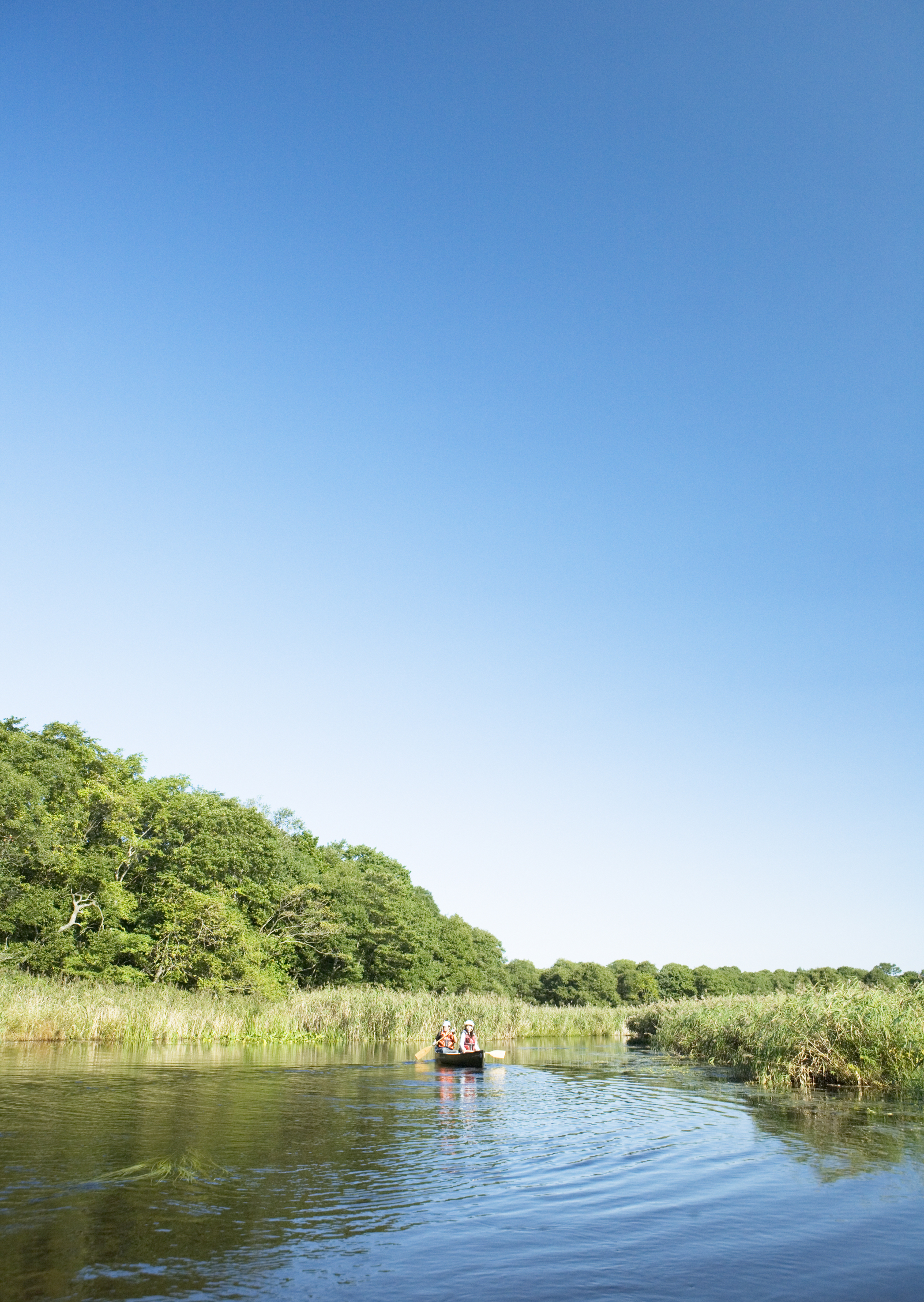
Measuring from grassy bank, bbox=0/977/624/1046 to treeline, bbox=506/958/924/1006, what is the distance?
65.4 m

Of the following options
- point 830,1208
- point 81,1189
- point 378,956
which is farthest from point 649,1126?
point 378,956

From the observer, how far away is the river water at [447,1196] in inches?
283

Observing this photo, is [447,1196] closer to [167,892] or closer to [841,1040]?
[841,1040]

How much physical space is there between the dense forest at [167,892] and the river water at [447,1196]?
1095 inches

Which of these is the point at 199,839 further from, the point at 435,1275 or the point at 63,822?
the point at 435,1275

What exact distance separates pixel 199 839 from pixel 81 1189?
146 feet

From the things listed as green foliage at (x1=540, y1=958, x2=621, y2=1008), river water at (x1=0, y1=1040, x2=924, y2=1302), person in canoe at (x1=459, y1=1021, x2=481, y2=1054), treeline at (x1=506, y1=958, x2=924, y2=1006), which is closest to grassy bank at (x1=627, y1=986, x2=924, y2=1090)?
river water at (x1=0, y1=1040, x2=924, y2=1302)

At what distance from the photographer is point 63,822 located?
4747cm

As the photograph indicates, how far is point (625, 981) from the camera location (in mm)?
129750

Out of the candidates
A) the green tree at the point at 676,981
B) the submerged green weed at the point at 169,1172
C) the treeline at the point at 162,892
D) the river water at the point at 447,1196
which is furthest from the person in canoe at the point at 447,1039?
the green tree at the point at 676,981

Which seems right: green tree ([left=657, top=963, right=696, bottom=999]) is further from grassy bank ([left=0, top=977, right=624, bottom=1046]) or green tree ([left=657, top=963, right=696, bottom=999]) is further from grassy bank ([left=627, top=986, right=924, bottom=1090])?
grassy bank ([left=627, top=986, right=924, bottom=1090])

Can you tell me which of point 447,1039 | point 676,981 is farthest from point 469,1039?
point 676,981

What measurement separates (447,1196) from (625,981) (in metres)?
130

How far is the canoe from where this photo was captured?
86.4 ft
